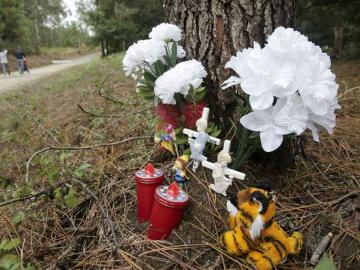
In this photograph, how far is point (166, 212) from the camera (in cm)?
142

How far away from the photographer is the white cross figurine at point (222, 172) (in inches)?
57.6

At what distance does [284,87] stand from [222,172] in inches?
17.5

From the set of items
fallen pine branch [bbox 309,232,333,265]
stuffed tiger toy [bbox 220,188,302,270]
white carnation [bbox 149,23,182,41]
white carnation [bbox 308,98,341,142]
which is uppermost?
white carnation [bbox 149,23,182,41]

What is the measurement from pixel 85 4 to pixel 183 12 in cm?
1640

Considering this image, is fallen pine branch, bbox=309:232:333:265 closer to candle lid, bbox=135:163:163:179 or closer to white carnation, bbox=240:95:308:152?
white carnation, bbox=240:95:308:152

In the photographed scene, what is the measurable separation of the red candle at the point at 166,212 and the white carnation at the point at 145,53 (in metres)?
0.68

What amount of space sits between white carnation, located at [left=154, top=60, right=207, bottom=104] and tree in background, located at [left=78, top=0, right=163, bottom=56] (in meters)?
8.14

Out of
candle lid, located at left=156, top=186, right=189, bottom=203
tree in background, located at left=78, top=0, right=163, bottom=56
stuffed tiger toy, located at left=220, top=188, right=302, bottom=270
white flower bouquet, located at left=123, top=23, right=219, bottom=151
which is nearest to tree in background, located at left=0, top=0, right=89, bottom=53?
tree in background, located at left=78, top=0, right=163, bottom=56

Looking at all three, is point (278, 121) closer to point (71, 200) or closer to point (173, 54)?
point (173, 54)

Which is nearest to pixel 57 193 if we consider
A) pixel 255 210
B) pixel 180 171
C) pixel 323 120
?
pixel 180 171

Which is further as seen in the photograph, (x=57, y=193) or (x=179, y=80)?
(x=57, y=193)

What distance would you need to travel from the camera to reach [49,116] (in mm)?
4441

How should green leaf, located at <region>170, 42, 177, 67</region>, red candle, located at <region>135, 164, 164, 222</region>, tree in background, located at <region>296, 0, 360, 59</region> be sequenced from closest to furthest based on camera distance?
1. red candle, located at <region>135, 164, 164, 222</region>
2. green leaf, located at <region>170, 42, 177, 67</region>
3. tree in background, located at <region>296, 0, 360, 59</region>

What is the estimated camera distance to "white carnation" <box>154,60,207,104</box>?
161 cm
